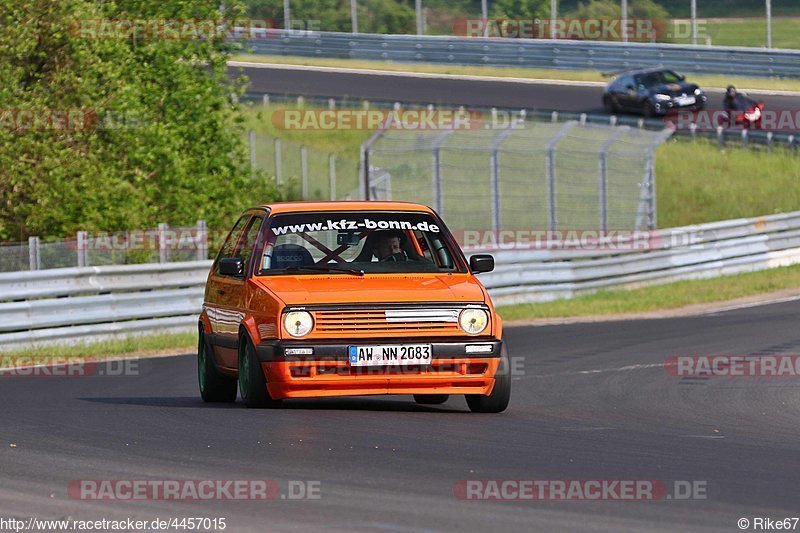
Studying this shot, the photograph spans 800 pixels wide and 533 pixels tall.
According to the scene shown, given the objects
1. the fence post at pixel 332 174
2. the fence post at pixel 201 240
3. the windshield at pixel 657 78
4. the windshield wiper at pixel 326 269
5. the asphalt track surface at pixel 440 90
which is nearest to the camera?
the windshield wiper at pixel 326 269

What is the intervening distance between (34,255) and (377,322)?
9.32 m

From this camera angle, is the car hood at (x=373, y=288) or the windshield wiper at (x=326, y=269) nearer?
the car hood at (x=373, y=288)

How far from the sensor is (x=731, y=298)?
25.0 meters

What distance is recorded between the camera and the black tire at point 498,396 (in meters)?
10.5

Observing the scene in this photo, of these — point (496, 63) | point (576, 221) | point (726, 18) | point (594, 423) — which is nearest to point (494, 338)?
point (594, 423)

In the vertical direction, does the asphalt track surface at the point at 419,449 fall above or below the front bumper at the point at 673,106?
above

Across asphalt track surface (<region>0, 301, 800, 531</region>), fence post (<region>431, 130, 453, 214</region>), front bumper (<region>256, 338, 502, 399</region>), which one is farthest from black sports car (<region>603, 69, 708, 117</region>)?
front bumper (<region>256, 338, 502, 399</region>)

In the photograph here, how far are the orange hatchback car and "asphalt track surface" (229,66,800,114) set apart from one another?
31.9 metres

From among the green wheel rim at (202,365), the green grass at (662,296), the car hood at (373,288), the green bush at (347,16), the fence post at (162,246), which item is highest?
the green bush at (347,16)

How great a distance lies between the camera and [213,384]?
11.9 m

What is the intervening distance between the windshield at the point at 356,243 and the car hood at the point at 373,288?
24 cm

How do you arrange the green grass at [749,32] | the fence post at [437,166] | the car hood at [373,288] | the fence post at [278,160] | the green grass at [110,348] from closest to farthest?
the car hood at [373,288], the green grass at [110,348], the fence post at [437,166], the fence post at [278,160], the green grass at [749,32]

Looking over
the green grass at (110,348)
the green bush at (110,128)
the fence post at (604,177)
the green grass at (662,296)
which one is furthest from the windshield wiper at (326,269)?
the fence post at (604,177)

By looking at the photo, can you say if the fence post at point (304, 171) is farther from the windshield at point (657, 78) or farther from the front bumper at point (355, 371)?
the front bumper at point (355, 371)
